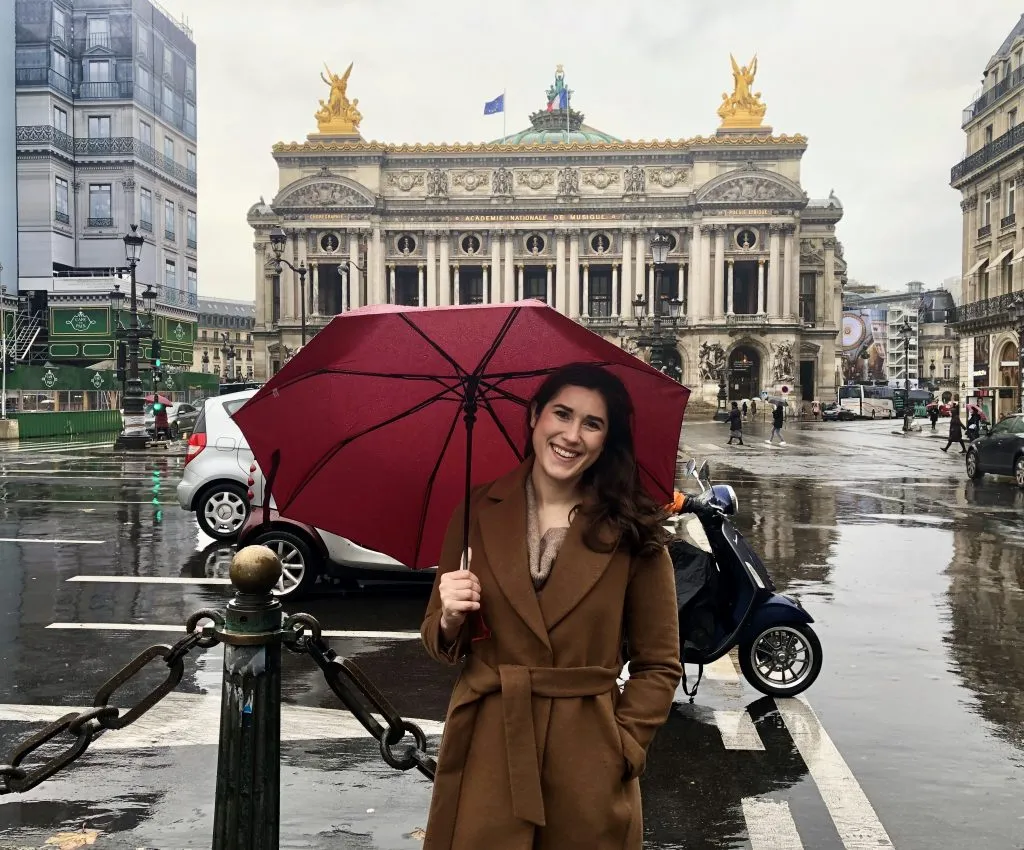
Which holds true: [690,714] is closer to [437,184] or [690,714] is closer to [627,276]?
[627,276]

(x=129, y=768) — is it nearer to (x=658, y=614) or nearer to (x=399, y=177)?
(x=658, y=614)

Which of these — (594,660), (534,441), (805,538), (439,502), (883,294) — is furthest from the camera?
(883,294)

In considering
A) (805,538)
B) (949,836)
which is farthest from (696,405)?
(949,836)

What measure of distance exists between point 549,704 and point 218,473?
9.45 m

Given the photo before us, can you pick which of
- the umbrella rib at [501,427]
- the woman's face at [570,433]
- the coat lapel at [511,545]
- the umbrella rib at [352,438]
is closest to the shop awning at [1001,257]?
the umbrella rib at [501,427]

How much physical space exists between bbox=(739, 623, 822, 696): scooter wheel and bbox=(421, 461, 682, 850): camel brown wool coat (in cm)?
382

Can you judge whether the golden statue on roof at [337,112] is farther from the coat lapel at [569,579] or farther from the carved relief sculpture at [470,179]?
the coat lapel at [569,579]

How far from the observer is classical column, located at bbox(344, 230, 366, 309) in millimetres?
74562

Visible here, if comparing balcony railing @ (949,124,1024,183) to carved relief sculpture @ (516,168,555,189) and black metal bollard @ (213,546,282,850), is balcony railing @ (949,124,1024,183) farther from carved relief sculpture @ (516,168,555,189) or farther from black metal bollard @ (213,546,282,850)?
black metal bollard @ (213,546,282,850)

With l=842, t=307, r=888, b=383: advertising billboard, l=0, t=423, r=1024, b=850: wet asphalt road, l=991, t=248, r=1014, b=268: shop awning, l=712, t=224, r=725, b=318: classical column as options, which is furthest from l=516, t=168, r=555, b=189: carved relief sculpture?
l=842, t=307, r=888, b=383: advertising billboard

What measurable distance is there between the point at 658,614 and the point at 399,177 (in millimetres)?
76331

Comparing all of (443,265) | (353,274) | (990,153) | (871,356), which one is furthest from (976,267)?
(871,356)

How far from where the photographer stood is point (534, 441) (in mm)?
2799

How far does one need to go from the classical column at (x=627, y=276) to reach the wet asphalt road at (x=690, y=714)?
210ft
